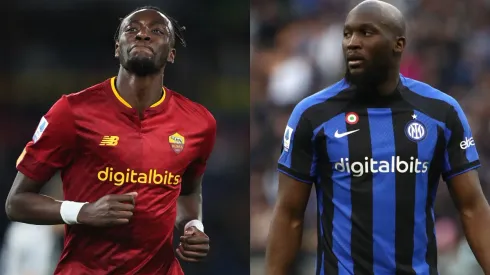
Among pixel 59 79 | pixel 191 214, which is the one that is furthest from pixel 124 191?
pixel 59 79

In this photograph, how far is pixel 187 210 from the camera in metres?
4.39

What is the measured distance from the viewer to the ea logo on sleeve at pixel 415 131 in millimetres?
3627

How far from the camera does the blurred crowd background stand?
768 cm

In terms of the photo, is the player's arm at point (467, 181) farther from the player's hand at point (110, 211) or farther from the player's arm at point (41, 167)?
the player's arm at point (41, 167)

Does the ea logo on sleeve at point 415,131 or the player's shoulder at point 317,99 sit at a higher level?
the player's shoulder at point 317,99

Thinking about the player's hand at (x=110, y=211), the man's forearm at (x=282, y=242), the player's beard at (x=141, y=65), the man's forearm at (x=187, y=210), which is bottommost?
the man's forearm at (x=282, y=242)

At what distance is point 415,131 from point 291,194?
0.58 meters

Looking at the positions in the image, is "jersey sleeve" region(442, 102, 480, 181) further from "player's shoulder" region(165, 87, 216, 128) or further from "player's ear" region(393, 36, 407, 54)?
"player's shoulder" region(165, 87, 216, 128)

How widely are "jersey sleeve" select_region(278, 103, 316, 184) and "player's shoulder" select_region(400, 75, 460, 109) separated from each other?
1.57 feet

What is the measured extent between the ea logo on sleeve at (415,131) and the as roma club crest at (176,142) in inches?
44.1

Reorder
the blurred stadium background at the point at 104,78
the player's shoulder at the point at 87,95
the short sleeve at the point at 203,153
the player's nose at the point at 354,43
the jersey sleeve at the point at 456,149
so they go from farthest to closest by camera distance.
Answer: the blurred stadium background at the point at 104,78 → the short sleeve at the point at 203,153 → the player's shoulder at the point at 87,95 → the jersey sleeve at the point at 456,149 → the player's nose at the point at 354,43

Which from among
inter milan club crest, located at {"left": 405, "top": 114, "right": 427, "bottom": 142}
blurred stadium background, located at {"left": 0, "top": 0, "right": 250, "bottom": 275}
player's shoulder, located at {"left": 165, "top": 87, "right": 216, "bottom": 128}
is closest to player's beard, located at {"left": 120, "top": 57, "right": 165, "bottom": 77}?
player's shoulder, located at {"left": 165, "top": 87, "right": 216, "bottom": 128}

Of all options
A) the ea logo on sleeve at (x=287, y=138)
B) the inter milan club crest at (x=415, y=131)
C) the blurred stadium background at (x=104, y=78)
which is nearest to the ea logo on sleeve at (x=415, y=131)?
the inter milan club crest at (x=415, y=131)

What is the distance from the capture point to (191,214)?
14.4 feet
